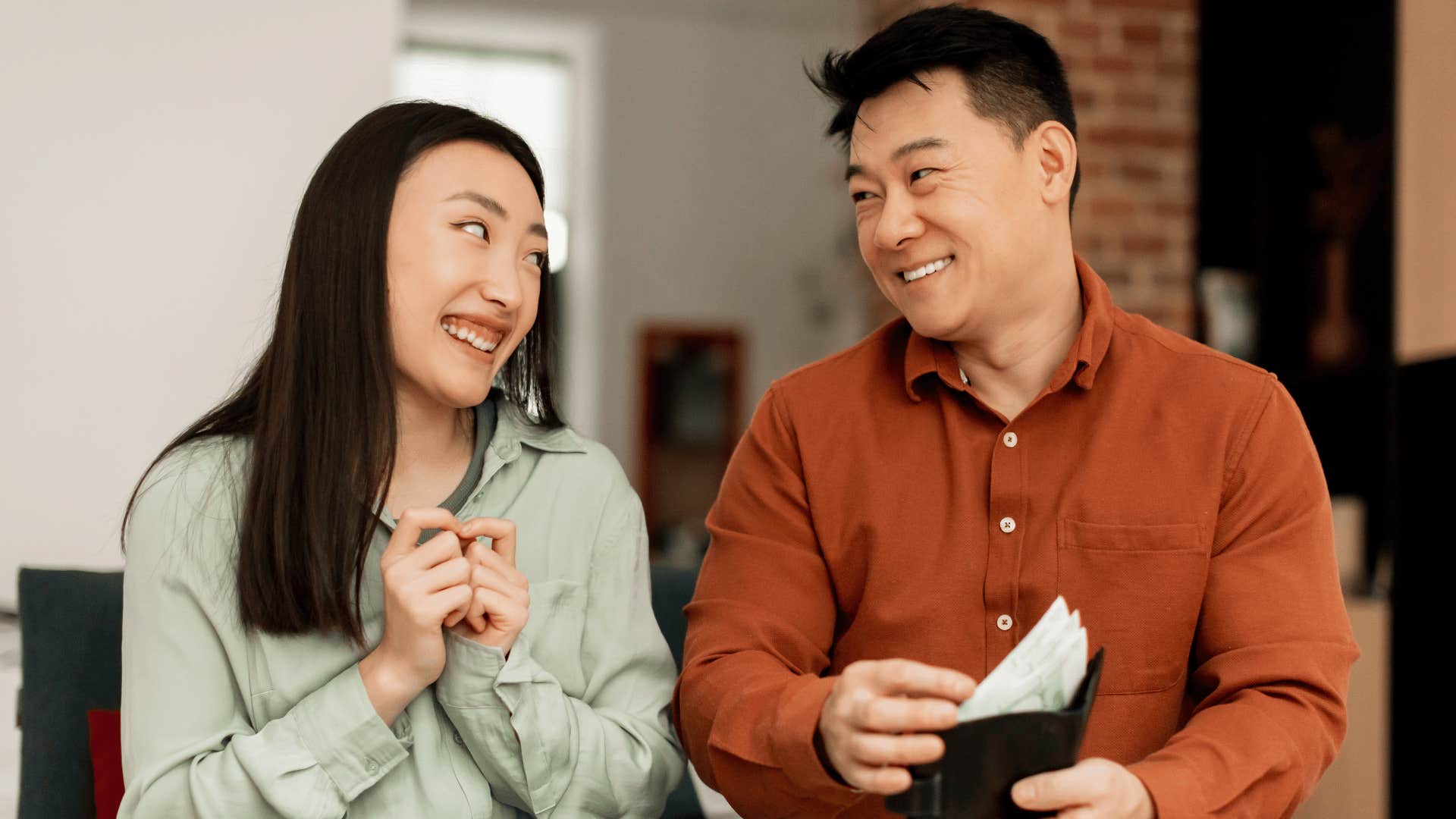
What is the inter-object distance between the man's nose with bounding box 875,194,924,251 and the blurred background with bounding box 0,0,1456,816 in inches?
23.8

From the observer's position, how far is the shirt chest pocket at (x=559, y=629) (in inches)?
57.7

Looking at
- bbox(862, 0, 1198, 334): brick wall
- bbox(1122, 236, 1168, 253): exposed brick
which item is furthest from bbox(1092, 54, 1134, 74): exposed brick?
bbox(1122, 236, 1168, 253): exposed brick

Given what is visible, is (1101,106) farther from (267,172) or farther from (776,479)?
(776,479)

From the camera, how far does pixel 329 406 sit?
4.59ft

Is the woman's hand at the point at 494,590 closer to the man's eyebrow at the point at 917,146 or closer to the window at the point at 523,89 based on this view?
the man's eyebrow at the point at 917,146

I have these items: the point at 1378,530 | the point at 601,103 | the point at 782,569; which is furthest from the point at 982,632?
the point at 601,103

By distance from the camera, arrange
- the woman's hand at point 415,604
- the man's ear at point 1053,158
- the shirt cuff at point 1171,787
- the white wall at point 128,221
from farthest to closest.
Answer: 1. the white wall at point 128,221
2. the man's ear at point 1053,158
3. the woman's hand at point 415,604
4. the shirt cuff at point 1171,787

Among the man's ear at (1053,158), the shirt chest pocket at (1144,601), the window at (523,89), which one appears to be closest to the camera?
the shirt chest pocket at (1144,601)

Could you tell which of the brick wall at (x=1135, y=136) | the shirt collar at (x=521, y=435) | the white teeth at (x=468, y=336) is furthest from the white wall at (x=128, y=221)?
the brick wall at (x=1135, y=136)

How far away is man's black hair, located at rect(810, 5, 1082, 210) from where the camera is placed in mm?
1449

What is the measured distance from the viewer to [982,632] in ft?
4.65

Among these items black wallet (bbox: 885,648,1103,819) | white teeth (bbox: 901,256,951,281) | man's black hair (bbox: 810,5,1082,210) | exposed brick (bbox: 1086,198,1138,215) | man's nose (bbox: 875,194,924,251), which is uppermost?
exposed brick (bbox: 1086,198,1138,215)

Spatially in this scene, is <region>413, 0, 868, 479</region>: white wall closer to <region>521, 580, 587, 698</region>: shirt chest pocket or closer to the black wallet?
<region>521, 580, 587, 698</region>: shirt chest pocket

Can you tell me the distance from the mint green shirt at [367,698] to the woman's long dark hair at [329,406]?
1.5 inches
